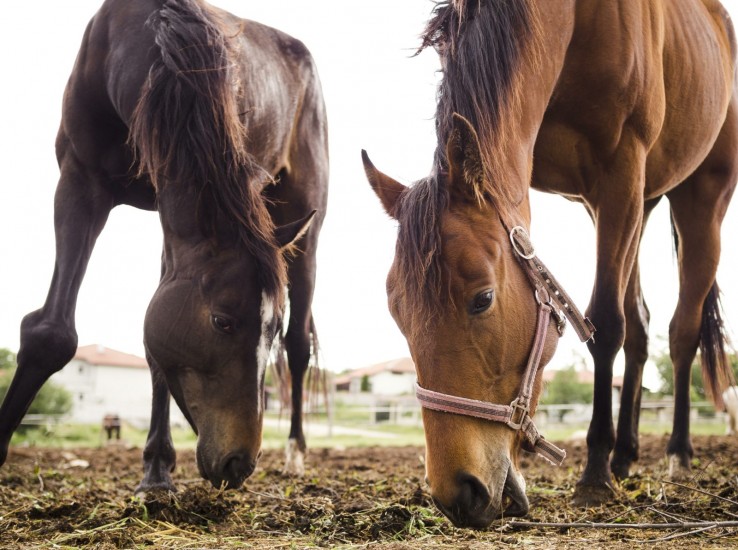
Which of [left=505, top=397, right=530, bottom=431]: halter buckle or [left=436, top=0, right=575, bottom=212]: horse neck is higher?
[left=436, top=0, right=575, bottom=212]: horse neck

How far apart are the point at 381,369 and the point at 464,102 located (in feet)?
191

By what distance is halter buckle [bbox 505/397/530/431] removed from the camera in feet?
7.73

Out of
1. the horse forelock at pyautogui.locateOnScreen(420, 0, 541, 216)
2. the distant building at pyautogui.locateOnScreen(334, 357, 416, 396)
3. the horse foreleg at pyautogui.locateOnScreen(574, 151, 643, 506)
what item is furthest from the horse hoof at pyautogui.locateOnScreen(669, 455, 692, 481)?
the distant building at pyautogui.locateOnScreen(334, 357, 416, 396)

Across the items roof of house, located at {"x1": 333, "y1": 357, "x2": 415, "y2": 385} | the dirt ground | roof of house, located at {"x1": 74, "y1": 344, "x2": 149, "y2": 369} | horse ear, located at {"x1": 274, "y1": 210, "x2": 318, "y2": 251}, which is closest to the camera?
the dirt ground

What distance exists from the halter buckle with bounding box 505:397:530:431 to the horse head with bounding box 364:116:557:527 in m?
0.02

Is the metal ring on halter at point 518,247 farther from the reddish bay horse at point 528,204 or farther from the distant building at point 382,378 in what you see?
the distant building at point 382,378

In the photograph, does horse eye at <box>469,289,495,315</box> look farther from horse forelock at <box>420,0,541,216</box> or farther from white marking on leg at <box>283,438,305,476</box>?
white marking on leg at <box>283,438,305,476</box>

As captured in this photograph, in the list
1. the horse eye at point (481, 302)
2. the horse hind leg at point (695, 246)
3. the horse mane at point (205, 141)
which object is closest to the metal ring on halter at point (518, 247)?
the horse eye at point (481, 302)

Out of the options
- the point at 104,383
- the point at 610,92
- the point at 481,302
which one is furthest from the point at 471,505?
the point at 104,383

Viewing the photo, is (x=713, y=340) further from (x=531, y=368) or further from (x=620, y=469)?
(x=531, y=368)

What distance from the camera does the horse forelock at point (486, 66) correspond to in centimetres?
271

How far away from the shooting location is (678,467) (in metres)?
4.82

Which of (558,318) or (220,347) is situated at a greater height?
(558,318)

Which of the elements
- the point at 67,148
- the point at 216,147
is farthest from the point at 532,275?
the point at 67,148
